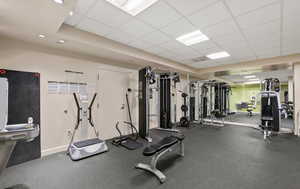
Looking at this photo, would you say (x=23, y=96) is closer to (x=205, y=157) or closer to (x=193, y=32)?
(x=193, y=32)

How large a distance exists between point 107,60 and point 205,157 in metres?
3.89

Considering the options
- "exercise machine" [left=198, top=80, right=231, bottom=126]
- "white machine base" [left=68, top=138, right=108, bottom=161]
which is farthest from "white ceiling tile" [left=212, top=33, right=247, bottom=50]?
"white machine base" [left=68, top=138, right=108, bottom=161]

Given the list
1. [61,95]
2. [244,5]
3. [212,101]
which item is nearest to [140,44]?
[244,5]

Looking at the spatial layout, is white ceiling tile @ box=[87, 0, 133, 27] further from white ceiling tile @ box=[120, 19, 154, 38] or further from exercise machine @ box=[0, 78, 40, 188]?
exercise machine @ box=[0, 78, 40, 188]

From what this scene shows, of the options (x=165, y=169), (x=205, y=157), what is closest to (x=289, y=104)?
(x=205, y=157)

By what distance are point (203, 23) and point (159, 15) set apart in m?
0.95

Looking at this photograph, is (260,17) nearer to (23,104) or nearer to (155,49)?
(155,49)

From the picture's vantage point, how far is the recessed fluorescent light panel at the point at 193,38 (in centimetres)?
310

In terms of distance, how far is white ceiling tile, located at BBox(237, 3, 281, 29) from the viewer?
2.16m

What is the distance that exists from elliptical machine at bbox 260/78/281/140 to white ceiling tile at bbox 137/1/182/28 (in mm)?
4873

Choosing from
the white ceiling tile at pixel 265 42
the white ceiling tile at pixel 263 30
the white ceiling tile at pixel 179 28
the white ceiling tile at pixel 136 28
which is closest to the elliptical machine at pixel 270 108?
the white ceiling tile at pixel 265 42

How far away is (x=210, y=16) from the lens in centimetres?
236

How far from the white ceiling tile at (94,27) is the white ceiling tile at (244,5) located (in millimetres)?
2337

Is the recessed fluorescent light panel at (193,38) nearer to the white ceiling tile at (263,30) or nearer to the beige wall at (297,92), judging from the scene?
the white ceiling tile at (263,30)
